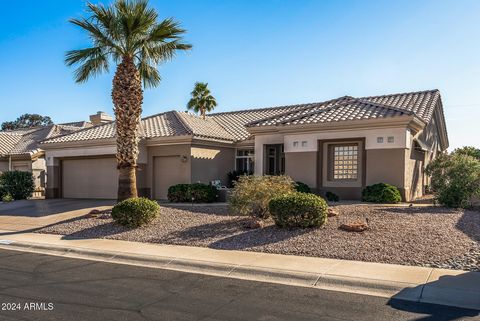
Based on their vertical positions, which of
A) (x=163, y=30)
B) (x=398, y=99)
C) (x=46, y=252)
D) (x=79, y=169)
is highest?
(x=163, y=30)

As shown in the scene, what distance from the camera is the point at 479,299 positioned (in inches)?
266

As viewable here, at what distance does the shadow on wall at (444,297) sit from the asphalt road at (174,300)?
17mm

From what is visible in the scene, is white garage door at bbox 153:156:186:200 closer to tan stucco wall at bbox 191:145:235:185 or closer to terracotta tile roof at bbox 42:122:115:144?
tan stucco wall at bbox 191:145:235:185

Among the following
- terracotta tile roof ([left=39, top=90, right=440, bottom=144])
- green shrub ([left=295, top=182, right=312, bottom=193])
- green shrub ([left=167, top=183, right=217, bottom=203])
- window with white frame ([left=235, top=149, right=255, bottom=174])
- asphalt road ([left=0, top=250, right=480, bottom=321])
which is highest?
terracotta tile roof ([left=39, top=90, right=440, bottom=144])

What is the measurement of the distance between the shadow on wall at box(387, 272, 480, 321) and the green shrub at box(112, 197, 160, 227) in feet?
28.5

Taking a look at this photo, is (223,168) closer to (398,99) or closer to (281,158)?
(281,158)

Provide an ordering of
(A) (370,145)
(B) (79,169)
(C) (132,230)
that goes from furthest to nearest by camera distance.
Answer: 1. (B) (79,169)
2. (A) (370,145)
3. (C) (132,230)

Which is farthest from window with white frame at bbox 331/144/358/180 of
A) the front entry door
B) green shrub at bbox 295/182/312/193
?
the front entry door

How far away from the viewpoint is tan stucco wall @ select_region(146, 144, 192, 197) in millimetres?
21672

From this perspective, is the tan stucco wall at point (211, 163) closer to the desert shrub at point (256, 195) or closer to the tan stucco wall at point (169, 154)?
the tan stucco wall at point (169, 154)

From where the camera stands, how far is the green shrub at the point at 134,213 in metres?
13.7

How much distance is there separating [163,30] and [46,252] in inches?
347

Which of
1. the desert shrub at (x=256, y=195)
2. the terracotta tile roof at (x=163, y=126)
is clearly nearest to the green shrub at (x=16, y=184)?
the terracotta tile roof at (x=163, y=126)

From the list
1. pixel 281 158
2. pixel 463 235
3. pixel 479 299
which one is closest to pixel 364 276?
pixel 479 299
